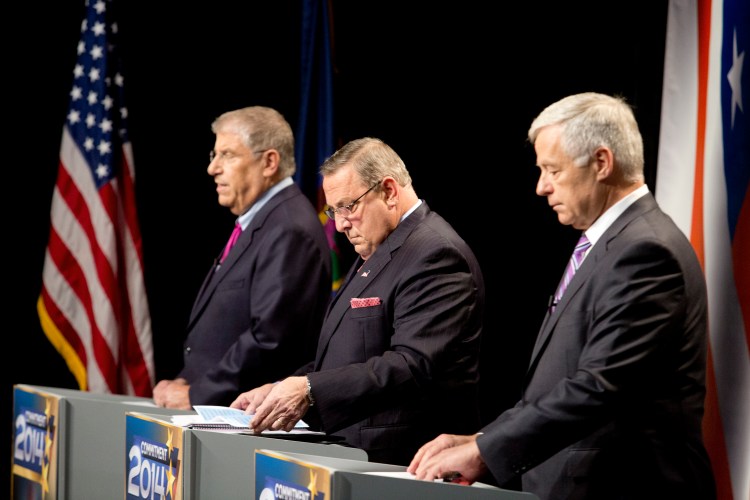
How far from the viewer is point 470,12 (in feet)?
14.0

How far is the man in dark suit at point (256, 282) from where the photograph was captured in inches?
139

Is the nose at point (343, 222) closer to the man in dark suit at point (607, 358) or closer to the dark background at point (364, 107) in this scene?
the man in dark suit at point (607, 358)

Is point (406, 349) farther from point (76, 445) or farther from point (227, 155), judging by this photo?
point (227, 155)

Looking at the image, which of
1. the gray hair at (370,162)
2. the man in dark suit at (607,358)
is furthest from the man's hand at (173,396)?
the man in dark suit at (607,358)

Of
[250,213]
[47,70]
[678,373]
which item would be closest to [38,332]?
[47,70]

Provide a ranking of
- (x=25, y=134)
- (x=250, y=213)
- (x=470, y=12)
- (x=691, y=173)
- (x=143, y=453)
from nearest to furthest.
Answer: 1. (x=143, y=453)
2. (x=691, y=173)
3. (x=250, y=213)
4. (x=470, y=12)
5. (x=25, y=134)

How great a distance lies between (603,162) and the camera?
240 centimetres

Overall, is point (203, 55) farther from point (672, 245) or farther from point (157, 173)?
point (672, 245)

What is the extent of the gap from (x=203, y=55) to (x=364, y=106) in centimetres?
103

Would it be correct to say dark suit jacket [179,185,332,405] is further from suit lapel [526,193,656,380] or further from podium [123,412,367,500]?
suit lapel [526,193,656,380]

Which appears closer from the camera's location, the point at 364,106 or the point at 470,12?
the point at 470,12

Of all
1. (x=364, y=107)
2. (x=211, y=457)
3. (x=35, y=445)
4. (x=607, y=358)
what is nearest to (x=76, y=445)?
(x=35, y=445)

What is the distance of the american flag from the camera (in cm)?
489

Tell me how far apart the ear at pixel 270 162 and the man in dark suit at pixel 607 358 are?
1591 mm
